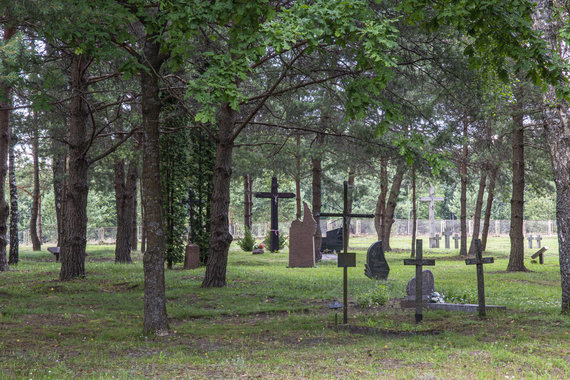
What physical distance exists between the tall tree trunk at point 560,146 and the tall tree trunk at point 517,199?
323 inches

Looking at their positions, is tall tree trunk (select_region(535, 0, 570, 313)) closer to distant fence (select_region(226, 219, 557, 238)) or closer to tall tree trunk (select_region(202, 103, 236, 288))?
tall tree trunk (select_region(202, 103, 236, 288))

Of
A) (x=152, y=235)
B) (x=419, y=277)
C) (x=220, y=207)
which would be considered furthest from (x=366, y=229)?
(x=152, y=235)

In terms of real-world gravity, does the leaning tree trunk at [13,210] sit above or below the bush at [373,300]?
above

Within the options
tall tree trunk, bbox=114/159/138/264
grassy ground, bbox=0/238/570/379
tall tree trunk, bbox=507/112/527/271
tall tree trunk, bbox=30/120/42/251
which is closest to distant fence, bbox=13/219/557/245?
tall tree trunk, bbox=30/120/42/251

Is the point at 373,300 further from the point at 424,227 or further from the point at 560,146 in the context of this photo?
the point at 424,227

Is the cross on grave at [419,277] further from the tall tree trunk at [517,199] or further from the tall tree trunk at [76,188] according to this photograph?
the tall tree trunk at [517,199]

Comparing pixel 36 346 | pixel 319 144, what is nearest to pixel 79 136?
pixel 36 346

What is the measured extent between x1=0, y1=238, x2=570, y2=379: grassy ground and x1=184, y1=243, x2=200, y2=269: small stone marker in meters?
3.59

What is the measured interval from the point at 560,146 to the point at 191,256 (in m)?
11.7

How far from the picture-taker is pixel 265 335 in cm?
805

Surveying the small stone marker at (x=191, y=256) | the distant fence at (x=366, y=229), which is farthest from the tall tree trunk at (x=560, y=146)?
the distant fence at (x=366, y=229)

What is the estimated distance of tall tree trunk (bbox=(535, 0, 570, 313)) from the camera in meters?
9.24

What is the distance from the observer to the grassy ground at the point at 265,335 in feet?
18.9

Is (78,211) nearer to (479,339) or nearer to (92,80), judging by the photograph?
(92,80)
